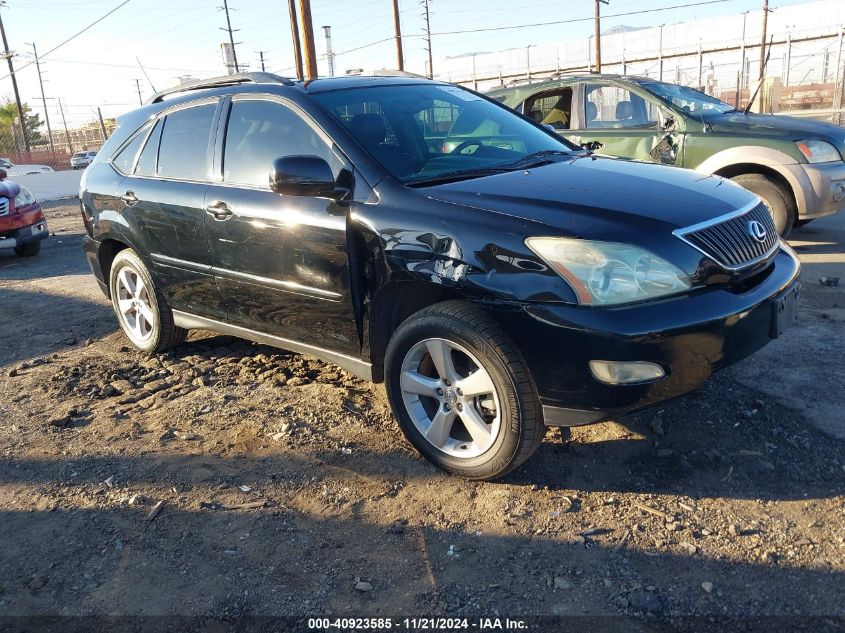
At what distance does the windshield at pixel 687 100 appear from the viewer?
698cm

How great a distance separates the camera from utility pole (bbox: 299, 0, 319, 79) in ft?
44.3

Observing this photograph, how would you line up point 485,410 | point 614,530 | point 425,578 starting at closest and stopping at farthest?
point 425,578, point 614,530, point 485,410

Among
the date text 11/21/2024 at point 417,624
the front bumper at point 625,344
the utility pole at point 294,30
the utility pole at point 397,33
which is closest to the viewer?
the date text 11/21/2024 at point 417,624

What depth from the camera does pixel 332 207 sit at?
127 inches

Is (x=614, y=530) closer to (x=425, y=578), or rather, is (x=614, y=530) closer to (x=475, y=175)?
(x=425, y=578)

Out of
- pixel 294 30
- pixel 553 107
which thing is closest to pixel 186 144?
pixel 553 107

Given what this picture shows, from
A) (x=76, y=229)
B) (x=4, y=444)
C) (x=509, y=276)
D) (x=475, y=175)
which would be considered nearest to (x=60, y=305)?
(x=4, y=444)

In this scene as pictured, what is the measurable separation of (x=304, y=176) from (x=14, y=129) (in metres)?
42.3

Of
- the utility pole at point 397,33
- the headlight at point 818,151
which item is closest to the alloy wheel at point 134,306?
the headlight at point 818,151

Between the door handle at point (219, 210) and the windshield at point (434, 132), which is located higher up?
the windshield at point (434, 132)

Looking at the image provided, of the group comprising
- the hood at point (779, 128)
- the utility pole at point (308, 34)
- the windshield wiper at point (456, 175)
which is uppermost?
the utility pole at point (308, 34)

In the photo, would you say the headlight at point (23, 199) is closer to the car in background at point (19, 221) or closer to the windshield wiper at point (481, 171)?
the car in background at point (19, 221)

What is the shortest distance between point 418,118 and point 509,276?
4.95 feet

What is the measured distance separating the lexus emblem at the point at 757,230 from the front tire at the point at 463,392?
4.03 ft
